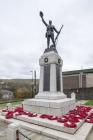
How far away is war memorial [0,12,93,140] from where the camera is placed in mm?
5898

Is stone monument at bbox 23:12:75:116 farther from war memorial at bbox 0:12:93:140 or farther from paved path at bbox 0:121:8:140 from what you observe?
paved path at bbox 0:121:8:140

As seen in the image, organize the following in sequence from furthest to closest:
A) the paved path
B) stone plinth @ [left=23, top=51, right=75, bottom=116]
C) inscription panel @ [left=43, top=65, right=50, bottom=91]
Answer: inscription panel @ [left=43, top=65, right=50, bottom=91] < stone plinth @ [left=23, top=51, right=75, bottom=116] < the paved path

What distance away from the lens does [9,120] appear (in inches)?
315

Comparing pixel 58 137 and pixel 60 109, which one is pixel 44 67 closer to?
pixel 60 109

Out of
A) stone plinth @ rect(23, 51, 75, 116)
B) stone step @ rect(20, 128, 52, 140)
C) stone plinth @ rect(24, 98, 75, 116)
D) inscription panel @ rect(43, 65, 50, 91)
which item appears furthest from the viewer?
inscription panel @ rect(43, 65, 50, 91)

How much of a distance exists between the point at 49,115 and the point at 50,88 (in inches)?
82.7

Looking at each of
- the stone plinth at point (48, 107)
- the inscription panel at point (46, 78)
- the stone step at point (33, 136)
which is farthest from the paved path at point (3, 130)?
the inscription panel at point (46, 78)

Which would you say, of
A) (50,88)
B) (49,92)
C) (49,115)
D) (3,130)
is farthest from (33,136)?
(50,88)

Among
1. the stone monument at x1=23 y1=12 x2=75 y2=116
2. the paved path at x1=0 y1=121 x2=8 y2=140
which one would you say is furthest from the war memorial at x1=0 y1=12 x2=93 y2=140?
the paved path at x1=0 y1=121 x2=8 y2=140

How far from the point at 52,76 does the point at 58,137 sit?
15.7 feet

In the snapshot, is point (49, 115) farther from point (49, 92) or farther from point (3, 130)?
point (3, 130)

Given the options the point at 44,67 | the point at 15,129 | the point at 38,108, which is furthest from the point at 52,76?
the point at 15,129

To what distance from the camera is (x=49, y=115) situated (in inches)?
324

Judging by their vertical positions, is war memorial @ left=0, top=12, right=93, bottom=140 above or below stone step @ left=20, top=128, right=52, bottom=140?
above
